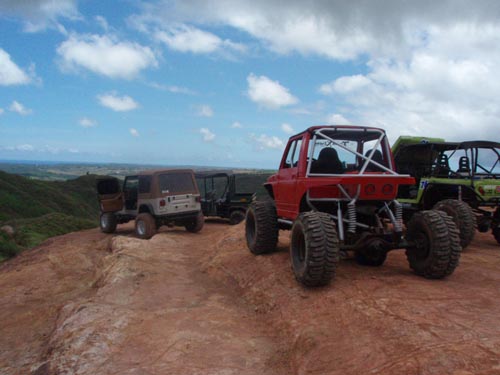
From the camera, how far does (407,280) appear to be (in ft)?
17.4

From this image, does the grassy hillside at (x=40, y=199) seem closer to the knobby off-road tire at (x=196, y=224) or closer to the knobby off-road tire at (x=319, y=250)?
the knobby off-road tire at (x=196, y=224)

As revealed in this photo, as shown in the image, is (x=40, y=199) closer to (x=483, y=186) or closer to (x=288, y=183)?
(x=288, y=183)

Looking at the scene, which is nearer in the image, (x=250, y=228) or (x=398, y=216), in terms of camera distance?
(x=398, y=216)

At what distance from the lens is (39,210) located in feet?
97.5

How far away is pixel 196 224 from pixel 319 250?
8530 millimetres

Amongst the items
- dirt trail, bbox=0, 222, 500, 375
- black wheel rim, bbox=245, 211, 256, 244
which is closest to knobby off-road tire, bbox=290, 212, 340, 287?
dirt trail, bbox=0, 222, 500, 375

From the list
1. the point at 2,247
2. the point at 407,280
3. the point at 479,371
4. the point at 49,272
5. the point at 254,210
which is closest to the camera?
the point at 479,371

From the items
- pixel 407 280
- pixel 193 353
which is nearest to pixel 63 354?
pixel 193 353

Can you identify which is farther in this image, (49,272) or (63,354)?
(49,272)

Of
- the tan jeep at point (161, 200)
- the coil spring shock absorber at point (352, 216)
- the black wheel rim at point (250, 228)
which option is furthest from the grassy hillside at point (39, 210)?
the coil spring shock absorber at point (352, 216)

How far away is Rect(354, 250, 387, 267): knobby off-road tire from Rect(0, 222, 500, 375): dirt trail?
13 centimetres

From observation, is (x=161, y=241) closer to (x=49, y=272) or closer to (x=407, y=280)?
(x=49, y=272)

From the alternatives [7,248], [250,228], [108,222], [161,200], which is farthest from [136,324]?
[7,248]

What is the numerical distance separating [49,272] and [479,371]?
928 cm
